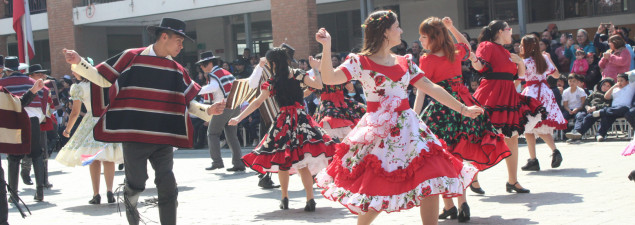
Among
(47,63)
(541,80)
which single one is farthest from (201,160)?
(47,63)

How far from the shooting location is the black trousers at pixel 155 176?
236 inches

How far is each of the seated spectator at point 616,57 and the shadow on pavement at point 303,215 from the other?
8.01 m

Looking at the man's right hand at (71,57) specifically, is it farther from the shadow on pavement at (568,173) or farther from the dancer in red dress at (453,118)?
the shadow on pavement at (568,173)

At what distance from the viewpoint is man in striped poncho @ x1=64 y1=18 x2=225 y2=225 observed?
19.5 feet

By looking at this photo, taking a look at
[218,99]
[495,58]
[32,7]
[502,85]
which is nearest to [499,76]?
[502,85]

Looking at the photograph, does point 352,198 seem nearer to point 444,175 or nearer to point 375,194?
point 375,194

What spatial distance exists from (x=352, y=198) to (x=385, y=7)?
61.6ft

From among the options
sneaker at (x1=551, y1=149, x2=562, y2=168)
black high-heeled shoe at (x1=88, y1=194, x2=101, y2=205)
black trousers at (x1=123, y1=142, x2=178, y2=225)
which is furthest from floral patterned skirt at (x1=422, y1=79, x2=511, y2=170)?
black high-heeled shoe at (x1=88, y1=194, x2=101, y2=205)

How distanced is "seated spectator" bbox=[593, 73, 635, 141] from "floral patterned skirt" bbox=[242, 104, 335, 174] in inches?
278

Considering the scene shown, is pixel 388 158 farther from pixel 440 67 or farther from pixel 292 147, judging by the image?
pixel 292 147

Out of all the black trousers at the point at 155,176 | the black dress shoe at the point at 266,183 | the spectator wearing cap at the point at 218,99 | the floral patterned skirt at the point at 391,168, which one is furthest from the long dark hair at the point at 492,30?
the spectator wearing cap at the point at 218,99

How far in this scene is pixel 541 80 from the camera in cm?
1013

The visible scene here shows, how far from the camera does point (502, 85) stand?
8180 mm

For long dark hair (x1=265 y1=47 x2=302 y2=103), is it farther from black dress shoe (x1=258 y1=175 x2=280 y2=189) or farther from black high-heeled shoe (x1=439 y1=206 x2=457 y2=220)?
black high-heeled shoe (x1=439 y1=206 x2=457 y2=220)
